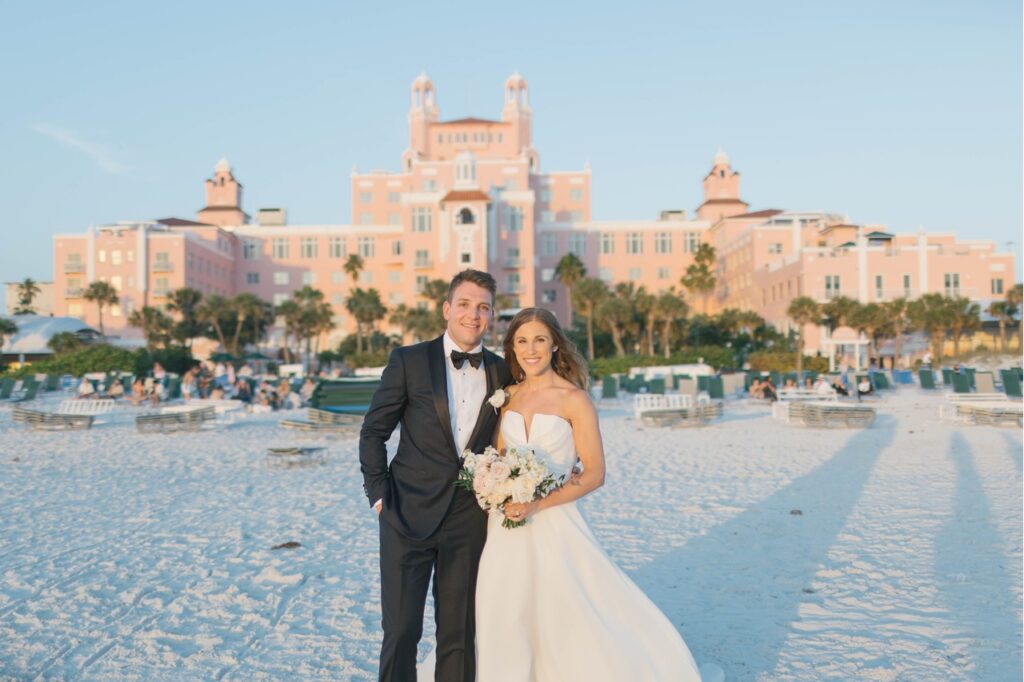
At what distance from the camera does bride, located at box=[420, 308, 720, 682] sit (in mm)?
3129

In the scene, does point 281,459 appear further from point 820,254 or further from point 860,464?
point 820,254

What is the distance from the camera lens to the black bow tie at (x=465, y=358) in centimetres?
314

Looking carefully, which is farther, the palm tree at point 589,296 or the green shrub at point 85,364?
the palm tree at point 589,296

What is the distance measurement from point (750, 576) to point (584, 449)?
304 cm

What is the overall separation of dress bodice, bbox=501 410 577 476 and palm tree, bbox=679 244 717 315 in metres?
57.1

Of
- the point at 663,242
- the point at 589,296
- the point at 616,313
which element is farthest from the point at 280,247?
the point at 616,313

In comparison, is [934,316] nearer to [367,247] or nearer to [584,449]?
[584,449]

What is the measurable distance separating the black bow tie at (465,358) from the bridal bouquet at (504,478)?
Answer: 1.25 feet

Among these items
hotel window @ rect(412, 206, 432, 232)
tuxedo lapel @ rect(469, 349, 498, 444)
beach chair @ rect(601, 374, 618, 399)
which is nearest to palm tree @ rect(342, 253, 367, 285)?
hotel window @ rect(412, 206, 432, 232)

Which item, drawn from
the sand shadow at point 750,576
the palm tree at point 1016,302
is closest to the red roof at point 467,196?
the palm tree at point 1016,302

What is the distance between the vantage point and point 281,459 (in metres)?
11.5

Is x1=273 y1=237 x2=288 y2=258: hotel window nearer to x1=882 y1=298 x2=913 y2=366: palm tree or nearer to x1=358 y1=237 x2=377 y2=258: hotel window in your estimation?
x1=358 y1=237 x2=377 y2=258: hotel window

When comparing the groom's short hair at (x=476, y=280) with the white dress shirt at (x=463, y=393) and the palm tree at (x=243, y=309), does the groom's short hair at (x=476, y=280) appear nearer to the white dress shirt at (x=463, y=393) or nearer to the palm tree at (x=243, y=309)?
the white dress shirt at (x=463, y=393)

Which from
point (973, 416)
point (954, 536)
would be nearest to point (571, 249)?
point (973, 416)
